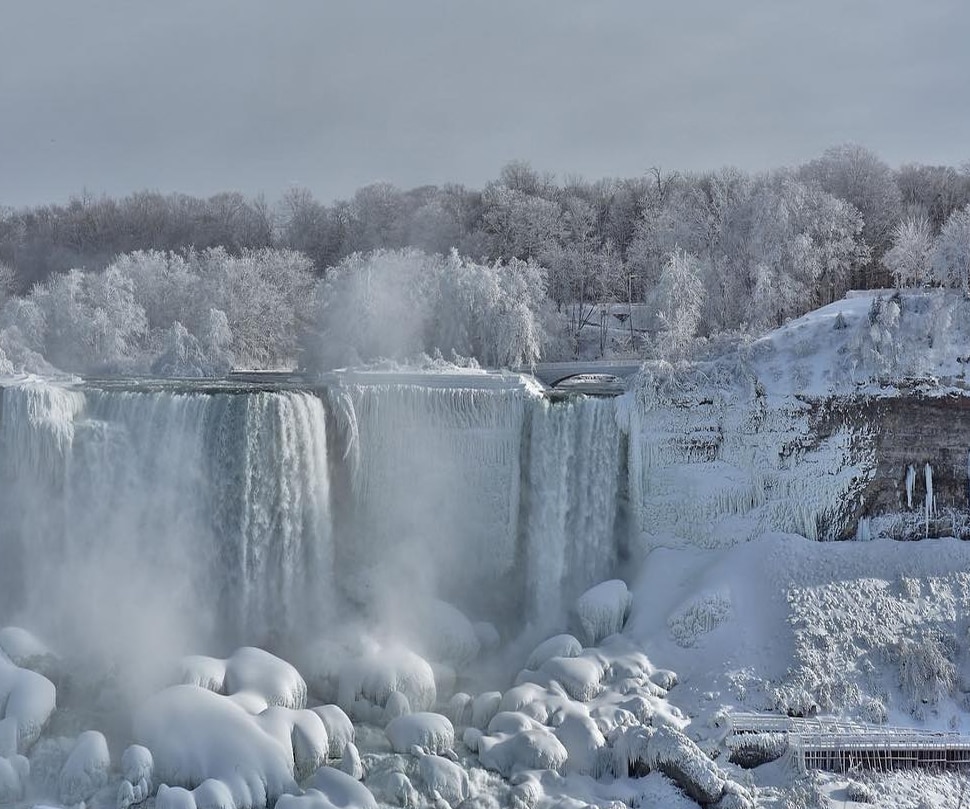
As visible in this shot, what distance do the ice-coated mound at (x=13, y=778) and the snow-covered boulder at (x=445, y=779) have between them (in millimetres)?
6542

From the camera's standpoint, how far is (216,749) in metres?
16.6

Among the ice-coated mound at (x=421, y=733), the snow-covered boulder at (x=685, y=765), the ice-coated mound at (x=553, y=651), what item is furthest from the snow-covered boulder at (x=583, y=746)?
the ice-coated mound at (x=553, y=651)

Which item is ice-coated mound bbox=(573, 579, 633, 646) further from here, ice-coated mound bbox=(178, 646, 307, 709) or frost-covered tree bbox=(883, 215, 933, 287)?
frost-covered tree bbox=(883, 215, 933, 287)

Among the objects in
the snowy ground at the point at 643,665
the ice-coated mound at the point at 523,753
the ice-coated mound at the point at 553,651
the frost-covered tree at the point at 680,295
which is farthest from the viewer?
the frost-covered tree at the point at 680,295

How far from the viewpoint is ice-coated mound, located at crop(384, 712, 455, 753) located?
1778 centimetres

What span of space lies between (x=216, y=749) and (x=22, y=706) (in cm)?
381

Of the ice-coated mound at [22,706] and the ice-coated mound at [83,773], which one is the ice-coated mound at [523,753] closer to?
the ice-coated mound at [83,773]

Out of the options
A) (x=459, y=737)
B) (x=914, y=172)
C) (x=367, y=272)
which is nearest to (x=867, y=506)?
(x=459, y=737)

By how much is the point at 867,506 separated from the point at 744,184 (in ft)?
81.7

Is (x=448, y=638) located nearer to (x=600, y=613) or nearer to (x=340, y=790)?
(x=600, y=613)

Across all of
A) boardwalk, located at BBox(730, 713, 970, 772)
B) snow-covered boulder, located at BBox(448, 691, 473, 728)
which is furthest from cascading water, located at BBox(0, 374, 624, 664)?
boardwalk, located at BBox(730, 713, 970, 772)

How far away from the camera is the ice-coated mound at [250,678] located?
60.4 ft

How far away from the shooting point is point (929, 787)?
17.7 meters

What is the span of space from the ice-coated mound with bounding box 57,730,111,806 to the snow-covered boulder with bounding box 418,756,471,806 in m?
5.25
